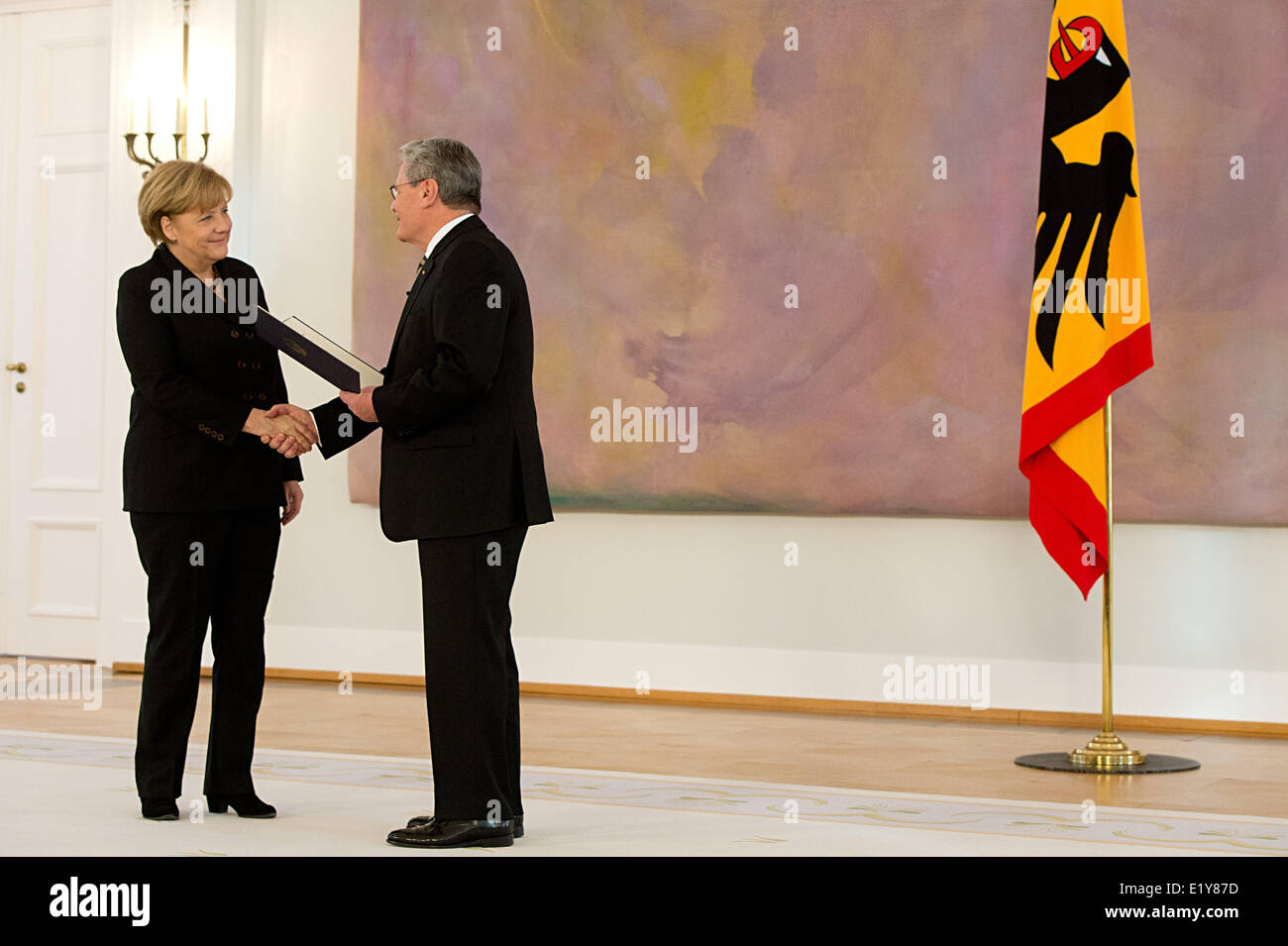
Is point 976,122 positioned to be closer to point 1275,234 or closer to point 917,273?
point 917,273

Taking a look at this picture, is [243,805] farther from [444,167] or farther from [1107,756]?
[1107,756]

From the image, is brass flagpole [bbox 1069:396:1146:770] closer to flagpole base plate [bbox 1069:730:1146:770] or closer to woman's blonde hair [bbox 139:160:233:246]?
flagpole base plate [bbox 1069:730:1146:770]

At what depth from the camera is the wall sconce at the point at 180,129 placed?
6.53 meters

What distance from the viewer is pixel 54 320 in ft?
22.9

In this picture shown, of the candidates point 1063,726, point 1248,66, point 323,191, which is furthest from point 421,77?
point 1063,726

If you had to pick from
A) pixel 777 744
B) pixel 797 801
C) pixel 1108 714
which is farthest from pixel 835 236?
pixel 797 801

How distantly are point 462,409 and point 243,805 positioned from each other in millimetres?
1115

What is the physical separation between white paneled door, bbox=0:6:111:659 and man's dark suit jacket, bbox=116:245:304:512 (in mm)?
3462

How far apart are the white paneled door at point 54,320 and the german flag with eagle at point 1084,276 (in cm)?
408

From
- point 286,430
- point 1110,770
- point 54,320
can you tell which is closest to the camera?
point 286,430

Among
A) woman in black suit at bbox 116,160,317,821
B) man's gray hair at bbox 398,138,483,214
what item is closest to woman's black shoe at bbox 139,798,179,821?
woman in black suit at bbox 116,160,317,821

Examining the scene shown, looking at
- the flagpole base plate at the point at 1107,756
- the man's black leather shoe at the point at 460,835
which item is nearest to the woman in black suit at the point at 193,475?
the man's black leather shoe at the point at 460,835

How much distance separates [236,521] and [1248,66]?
11.7 ft

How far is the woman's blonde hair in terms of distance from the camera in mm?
3568
